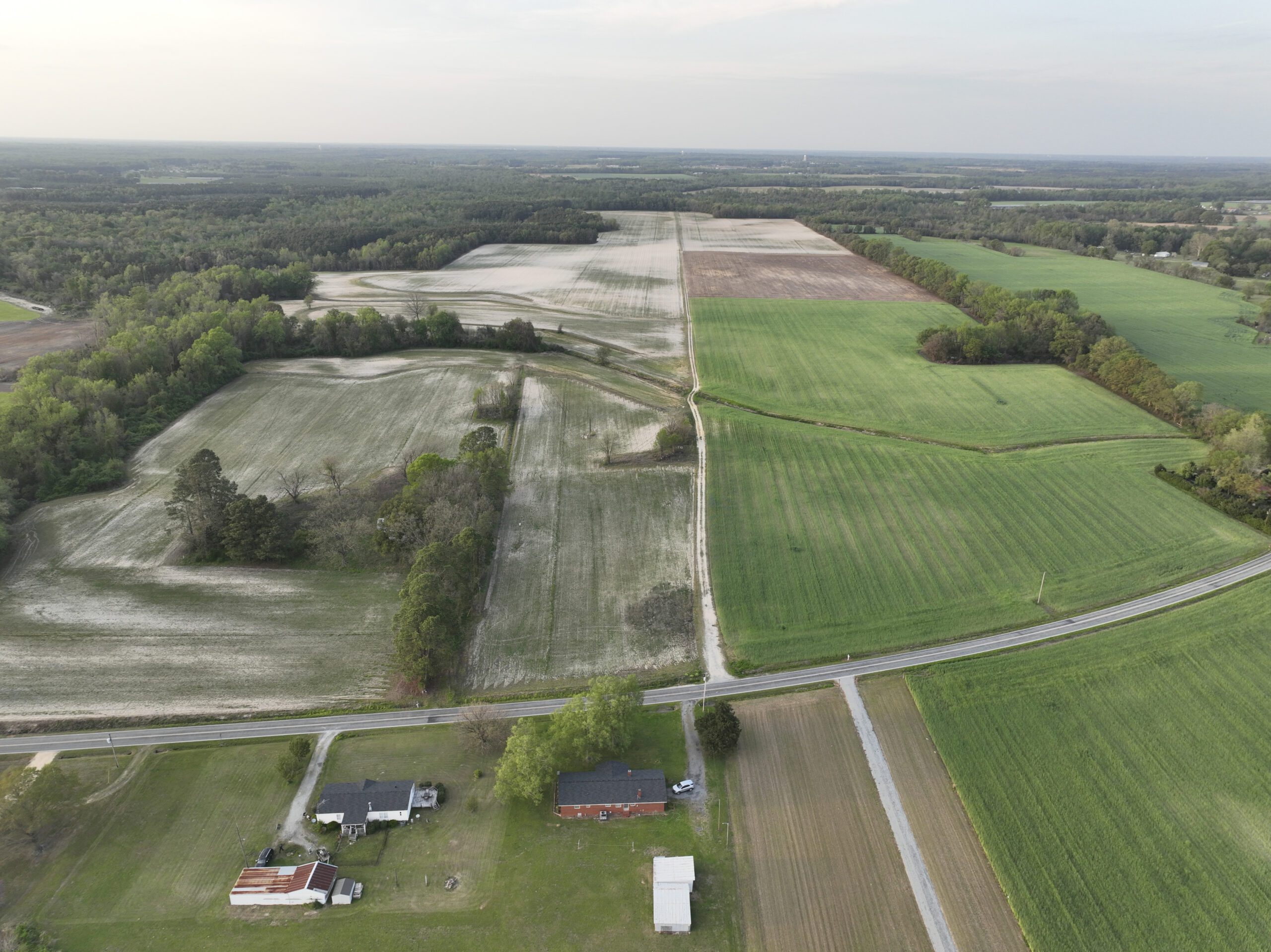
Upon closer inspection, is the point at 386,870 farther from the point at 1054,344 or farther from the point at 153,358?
the point at 1054,344

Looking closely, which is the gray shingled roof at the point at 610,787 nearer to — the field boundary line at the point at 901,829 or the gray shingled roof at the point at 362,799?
the gray shingled roof at the point at 362,799

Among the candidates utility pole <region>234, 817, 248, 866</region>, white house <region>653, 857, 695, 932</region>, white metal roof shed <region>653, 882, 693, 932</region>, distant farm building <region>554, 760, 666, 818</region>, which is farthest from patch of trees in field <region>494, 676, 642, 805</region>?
utility pole <region>234, 817, 248, 866</region>

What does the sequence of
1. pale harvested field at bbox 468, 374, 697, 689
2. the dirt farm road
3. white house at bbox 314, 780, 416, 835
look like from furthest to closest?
1. pale harvested field at bbox 468, 374, 697, 689
2. the dirt farm road
3. white house at bbox 314, 780, 416, 835

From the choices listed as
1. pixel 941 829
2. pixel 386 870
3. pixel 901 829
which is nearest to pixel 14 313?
pixel 386 870

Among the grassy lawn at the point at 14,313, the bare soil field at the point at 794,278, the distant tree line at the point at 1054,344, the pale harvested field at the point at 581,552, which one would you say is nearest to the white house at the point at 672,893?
the pale harvested field at the point at 581,552

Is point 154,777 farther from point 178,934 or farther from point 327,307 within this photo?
point 327,307

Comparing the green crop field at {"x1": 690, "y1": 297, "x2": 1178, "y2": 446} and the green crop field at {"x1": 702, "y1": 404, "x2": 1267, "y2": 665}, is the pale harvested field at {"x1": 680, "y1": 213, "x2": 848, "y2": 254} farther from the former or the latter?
the green crop field at {"x1": 702, "y1": 404, "x2": 1267, "y2": 665}

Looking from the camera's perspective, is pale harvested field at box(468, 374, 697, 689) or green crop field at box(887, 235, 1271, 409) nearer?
pale harvested field at box(468, 374, 697, 689)
